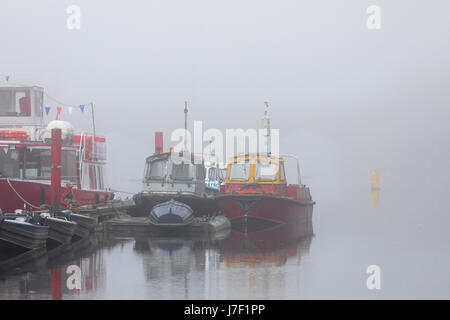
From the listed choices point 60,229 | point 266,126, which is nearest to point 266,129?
point 266,126

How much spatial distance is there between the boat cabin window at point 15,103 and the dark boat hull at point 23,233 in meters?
14.1

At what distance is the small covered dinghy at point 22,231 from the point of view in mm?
21858

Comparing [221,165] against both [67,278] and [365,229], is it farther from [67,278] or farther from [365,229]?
[67,278]

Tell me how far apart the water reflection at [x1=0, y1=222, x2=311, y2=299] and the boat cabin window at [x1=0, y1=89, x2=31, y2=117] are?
9.29 m

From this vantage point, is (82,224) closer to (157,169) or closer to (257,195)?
(157,169)

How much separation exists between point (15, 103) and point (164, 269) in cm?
1799

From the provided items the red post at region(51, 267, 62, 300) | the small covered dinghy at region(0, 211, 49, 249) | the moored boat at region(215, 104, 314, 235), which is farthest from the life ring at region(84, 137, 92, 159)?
the red post at region(51, 267, 62, 300)

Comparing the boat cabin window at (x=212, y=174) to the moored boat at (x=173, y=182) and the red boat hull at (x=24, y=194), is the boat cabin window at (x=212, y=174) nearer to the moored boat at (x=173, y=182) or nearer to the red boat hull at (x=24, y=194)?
the moored boat at (x=173, y=182)

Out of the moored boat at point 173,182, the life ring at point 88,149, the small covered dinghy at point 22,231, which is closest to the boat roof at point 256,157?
the moored boat at point 173,182

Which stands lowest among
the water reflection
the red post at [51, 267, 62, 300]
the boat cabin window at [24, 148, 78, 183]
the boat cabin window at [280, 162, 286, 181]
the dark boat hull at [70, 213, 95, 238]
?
the water reflection

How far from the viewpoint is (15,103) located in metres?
36.4

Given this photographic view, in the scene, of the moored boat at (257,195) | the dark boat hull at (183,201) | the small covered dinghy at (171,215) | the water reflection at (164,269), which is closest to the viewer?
the water reflection at (164,269)

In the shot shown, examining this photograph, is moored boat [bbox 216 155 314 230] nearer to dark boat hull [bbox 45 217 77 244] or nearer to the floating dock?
the floating dock

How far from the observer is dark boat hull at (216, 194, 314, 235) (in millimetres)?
32906
